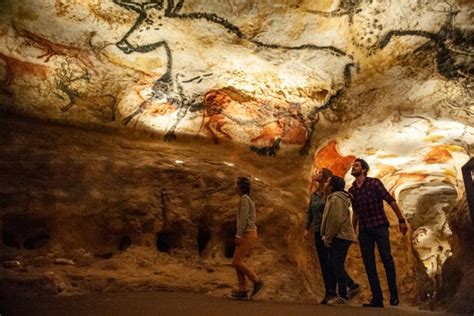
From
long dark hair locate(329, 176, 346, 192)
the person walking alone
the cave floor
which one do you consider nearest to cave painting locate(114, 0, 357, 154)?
long dark hair locate(329, 176, 346, 192)

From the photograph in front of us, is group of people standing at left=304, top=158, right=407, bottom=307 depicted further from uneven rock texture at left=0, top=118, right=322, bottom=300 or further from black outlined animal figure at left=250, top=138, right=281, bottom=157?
black outlined animal figure at left=250, top=138, right=281, bottom=157

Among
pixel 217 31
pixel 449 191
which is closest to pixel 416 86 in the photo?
pixel 217 31

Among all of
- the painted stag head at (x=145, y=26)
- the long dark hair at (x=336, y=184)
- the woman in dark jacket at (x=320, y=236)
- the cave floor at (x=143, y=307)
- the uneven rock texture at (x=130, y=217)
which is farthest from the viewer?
the painted stag head at (x=145, y=26)

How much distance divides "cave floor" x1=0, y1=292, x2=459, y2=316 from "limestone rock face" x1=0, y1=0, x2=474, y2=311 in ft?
2.86

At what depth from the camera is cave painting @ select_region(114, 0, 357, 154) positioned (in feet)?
19.2

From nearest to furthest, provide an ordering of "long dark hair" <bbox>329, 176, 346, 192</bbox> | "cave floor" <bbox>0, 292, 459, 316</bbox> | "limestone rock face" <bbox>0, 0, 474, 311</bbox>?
"cave floor" <bbox>0, 292, 459, 316</bbox> < "long dark hair" <bbox>329, 176, 346, 192</bbox> < "limestone rock face" <bbox>0, 0, 474, 311</bbox>

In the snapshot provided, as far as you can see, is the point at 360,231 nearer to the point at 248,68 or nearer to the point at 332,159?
the point at 248,68

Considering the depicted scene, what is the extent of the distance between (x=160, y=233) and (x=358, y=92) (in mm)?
4203

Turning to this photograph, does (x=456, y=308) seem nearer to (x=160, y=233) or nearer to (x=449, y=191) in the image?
(x=160, y=233)

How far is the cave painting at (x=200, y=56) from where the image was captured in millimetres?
5859

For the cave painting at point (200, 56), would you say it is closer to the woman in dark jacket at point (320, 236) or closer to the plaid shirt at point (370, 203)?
the woman in dark jacket at point (320, 236)

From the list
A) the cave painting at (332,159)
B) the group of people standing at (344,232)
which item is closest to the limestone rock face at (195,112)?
the cave painting at (332,159)

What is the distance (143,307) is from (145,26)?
426 cm

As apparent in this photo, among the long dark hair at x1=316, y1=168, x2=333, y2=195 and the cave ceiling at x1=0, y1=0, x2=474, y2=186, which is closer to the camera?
the long dark hair at x1=316, y1=168, x2=333, y2=195
